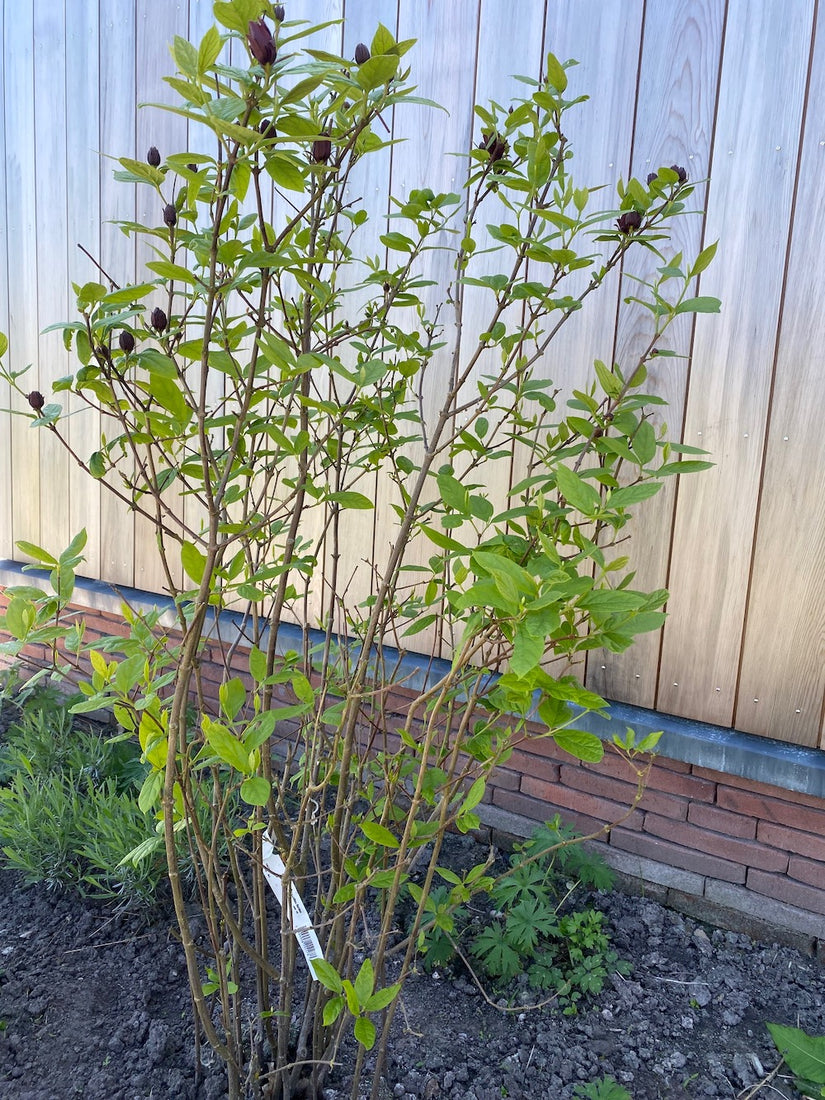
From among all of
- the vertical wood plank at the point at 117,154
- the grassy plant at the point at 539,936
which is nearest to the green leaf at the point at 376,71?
the grassy plant at the point at 539,936

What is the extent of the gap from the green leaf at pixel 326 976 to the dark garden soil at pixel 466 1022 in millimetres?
423

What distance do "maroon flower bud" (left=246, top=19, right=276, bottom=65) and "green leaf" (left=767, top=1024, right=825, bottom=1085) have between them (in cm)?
199

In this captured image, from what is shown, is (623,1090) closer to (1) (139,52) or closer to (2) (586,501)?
(2) (586,501)

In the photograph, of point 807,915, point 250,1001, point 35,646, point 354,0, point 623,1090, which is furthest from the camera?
point 35,646

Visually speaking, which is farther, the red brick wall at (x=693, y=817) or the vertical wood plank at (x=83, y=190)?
the vertical wood plank at (x=83, y=190)

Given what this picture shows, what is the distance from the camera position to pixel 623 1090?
1680mm

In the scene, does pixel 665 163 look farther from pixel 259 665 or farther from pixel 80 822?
pixel 80 822

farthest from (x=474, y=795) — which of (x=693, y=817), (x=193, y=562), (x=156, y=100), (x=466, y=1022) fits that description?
(x=156, y=100)

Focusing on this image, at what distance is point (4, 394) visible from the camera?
376cm

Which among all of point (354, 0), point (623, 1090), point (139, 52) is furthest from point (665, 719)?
point (139, 52)

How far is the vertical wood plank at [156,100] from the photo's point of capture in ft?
9.51

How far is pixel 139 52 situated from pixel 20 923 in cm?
292

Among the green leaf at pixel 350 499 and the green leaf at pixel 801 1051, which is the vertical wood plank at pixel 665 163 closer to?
the green leaf at pixel 801 1051

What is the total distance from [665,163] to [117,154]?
217 centimetres
